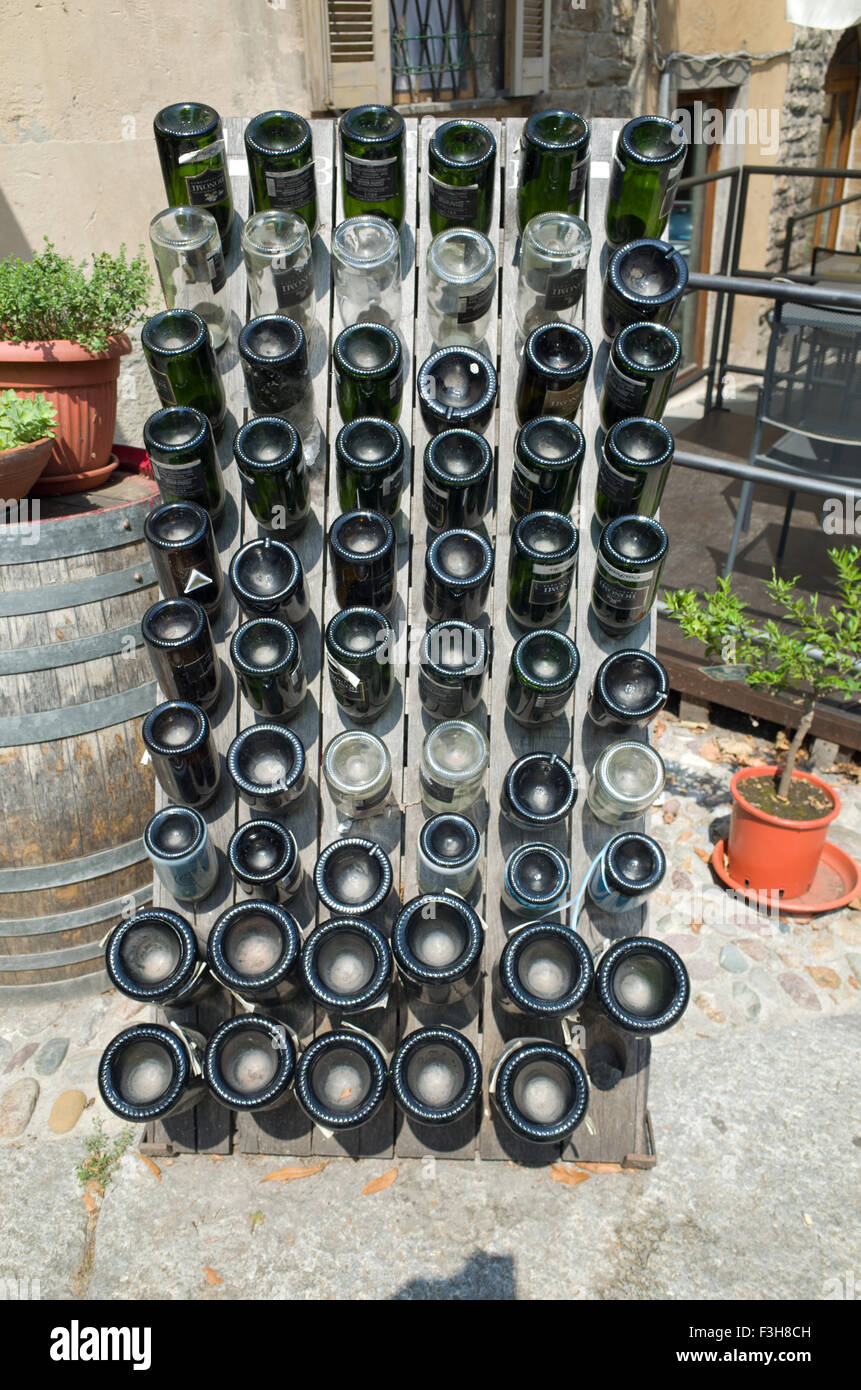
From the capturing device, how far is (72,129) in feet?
15.4

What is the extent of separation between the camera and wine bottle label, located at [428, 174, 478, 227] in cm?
234

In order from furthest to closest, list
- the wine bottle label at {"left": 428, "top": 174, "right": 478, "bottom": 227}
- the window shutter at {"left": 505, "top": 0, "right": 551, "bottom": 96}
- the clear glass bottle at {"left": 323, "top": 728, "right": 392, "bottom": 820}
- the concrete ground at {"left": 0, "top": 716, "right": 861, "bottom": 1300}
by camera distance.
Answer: the window shutter at {"left": 505, "top": 0, "right": 551, "bottom": 96}
the wine bottle label at {"left": 428, "top": 174, "right": 478, "bottom": 227}
the clear glass bottle at {"left": 323, "top": 728, "right": 392, "bottom": 820}
the concrete ground at {"left": 0, "top": 716, "right": 861, "bottom": 1300}

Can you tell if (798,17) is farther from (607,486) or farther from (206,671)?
(206,671)

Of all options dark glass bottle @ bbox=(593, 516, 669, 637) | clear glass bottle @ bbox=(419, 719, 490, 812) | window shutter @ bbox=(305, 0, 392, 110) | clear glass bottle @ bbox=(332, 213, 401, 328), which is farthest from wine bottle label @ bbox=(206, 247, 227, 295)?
window shutter @ bbox=(305, 0, 392, 110)

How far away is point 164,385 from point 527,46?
18.9ft

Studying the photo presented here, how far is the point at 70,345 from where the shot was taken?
2.90 meters

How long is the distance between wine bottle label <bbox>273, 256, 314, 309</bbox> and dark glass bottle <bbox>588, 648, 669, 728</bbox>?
1294mm

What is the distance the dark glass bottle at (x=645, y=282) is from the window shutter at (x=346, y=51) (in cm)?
441

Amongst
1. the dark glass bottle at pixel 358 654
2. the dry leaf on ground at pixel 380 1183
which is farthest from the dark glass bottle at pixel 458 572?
the dry leaf on ground at pixel 380 1183

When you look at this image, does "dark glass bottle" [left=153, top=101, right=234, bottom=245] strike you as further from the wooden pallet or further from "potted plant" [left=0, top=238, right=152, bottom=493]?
"potted plant" [left=0, top=238, right=152, bottom=493]

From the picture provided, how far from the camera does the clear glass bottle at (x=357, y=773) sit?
7.34ft

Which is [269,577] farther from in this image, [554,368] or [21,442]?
[21,442]
